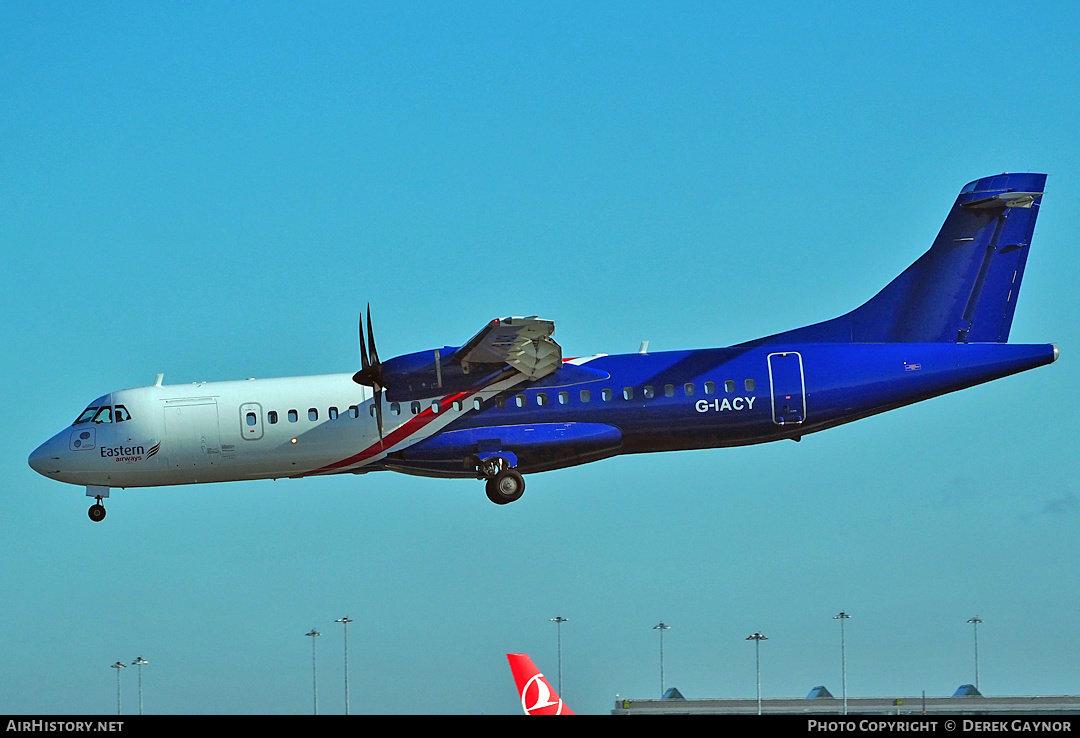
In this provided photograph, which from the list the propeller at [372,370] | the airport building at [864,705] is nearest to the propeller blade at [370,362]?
the propeller at [372,370]

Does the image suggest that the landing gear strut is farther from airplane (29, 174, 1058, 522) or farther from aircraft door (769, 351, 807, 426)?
aircraft door (769, 351, 807, 426)

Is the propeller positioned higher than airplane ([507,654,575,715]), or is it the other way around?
the propeller

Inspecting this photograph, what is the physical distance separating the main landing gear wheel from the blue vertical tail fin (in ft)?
23.2

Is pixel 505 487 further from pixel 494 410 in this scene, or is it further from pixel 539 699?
pixel 539 699

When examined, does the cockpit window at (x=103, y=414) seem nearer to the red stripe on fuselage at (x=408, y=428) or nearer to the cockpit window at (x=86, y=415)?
the cockpit window at (x=86, y=415)

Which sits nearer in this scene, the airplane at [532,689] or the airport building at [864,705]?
the airplane at [532,689]

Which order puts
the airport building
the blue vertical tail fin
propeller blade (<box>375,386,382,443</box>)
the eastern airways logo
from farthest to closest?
the airport building → the blue vertical tail fin → the eastern airways logo → propeller blade (<box>375,386,382,443</box>)

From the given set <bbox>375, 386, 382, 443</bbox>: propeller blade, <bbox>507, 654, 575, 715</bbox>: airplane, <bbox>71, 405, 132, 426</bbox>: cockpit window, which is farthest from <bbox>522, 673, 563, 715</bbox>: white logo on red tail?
<bbox>71, 405, 132, 426</bbox>: cockpit window

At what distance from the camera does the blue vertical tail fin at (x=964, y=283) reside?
36.4 m

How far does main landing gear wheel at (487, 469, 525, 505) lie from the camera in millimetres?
33812

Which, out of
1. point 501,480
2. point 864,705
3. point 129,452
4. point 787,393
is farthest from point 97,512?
point 864,705

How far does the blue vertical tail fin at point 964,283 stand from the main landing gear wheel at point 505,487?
278 inches
